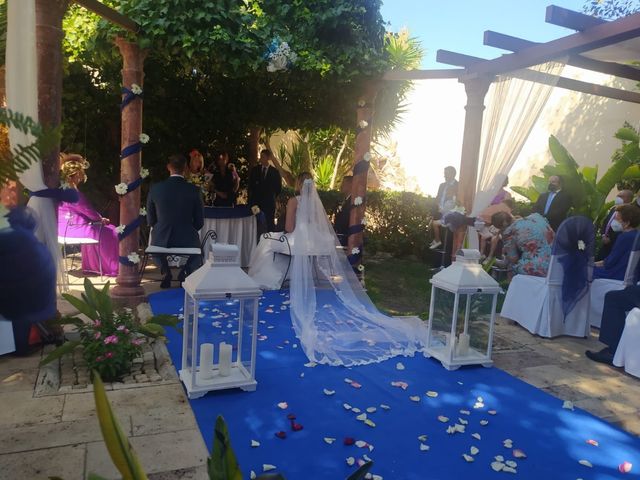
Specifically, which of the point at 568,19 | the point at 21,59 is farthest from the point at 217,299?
the point at 568,19

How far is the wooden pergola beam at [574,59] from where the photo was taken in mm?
5176

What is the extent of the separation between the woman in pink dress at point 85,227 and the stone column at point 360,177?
127 inches

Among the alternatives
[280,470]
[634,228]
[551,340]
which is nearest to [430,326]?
[551,340]

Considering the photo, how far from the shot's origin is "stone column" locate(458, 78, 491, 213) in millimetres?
6047

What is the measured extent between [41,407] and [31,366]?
0.75 m

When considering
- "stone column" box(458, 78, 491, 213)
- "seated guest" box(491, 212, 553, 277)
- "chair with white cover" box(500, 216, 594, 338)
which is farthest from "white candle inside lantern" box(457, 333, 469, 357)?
"stone column" box(458, 78, 491, 213)

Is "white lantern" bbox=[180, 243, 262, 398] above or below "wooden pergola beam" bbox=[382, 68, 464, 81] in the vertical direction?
below

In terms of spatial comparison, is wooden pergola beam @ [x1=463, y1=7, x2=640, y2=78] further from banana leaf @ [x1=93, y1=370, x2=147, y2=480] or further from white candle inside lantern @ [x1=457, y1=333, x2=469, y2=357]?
banana leaf @ [x1=93, y1=370, x2=147, y2=480]

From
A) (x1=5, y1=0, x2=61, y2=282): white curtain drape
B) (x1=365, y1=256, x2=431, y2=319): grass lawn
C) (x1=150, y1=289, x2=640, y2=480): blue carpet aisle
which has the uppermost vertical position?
(x1=5, y1=0, x2=61, y2=282): white curtain drape

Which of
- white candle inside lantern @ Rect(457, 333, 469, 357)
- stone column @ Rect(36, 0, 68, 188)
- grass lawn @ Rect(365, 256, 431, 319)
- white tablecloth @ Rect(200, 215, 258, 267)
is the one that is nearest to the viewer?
stone column @ Rect(36, 0, 68, 188)

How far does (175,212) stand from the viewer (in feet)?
19.8

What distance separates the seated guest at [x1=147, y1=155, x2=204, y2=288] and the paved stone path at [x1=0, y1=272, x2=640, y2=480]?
91.1 inches

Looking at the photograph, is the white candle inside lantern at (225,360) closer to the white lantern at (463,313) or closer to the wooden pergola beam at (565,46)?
the white lantern at (463,313)

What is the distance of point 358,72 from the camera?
6594 millimetres
